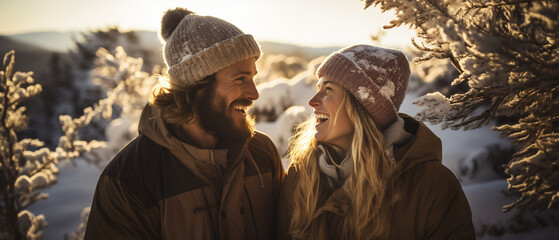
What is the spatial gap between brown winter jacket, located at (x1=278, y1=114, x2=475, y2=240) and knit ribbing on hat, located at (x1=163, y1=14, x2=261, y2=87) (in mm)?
1439

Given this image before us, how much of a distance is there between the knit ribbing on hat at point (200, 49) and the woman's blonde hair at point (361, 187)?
1.04m

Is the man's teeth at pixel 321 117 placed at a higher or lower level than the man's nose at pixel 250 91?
lower

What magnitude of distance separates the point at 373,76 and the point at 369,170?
66cm

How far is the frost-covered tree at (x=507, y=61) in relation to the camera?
47.6 inches

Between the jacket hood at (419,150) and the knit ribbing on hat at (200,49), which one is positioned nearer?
the jacket hood at (419,150)

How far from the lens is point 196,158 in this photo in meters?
2.30

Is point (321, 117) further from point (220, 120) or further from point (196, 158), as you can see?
point (196, 158)

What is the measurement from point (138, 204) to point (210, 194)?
0.51 m

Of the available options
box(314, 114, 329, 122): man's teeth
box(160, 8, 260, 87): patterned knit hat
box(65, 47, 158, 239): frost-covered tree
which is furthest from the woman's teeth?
box(65, 47, 158, 239): frost-covered tree

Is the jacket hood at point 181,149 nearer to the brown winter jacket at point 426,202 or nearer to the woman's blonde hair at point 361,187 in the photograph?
the woman's blonde hair at point 361,187

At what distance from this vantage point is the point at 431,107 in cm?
197

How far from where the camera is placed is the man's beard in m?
2.53

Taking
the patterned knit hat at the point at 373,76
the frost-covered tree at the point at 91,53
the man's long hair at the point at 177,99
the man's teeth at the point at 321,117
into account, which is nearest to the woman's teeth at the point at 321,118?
the man's teeth at the point at 321,117

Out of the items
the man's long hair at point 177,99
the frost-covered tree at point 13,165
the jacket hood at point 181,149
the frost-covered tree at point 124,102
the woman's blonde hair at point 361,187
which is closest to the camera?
the woman's blonde hair at point 361,187
